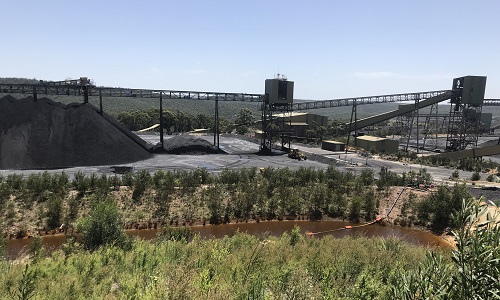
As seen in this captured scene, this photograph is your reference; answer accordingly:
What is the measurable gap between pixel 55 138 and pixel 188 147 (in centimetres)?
1844

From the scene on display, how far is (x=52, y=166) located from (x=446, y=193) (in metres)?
41.2

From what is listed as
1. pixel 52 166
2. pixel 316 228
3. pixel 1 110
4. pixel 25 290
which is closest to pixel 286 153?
pixel 316 228

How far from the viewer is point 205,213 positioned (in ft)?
87.2

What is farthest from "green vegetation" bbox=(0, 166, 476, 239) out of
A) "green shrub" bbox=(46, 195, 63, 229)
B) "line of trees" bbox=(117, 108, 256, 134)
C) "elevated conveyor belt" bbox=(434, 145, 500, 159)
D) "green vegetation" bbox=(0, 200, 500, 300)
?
"line of trees" bbox=(117, 108, 256, 134)

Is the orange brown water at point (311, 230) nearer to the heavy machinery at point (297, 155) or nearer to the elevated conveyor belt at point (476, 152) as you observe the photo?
the heavy machinery at point (297, 155)

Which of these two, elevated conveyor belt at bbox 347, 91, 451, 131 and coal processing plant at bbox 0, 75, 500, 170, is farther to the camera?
elevated conveyor belt at bbox 347, 91, 451, 131

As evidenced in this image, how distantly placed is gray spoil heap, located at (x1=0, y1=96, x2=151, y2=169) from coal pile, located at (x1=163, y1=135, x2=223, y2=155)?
6696 millimetres

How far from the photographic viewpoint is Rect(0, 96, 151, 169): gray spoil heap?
36.3 m

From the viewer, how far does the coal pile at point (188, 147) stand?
49.8 m

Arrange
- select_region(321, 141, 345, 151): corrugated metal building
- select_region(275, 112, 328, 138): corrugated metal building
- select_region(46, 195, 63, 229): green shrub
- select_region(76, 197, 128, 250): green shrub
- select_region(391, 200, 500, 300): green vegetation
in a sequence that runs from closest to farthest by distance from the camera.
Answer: select_region(391, 200, 500, 300): green vegetation → select_region(76, 197, 128, 250): green shrub → select_region(46, 195, 63, 229): green shrub → select_region(321, 141, 345, 151): corrugated metal building → select_region(275, 112, 328, 138): corrugated metal building

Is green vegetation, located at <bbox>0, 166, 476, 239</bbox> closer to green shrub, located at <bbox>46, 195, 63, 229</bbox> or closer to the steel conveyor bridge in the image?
green shrub, located at <bbox>46, 195, 63, 229</bbox>

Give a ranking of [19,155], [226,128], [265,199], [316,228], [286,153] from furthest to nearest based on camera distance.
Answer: [226,128]
[286,153]
[19,155]
[265,199]
[316,228]

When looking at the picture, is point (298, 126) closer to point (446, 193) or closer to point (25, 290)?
point (446, 193)

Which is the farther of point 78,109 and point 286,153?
point 286,153
